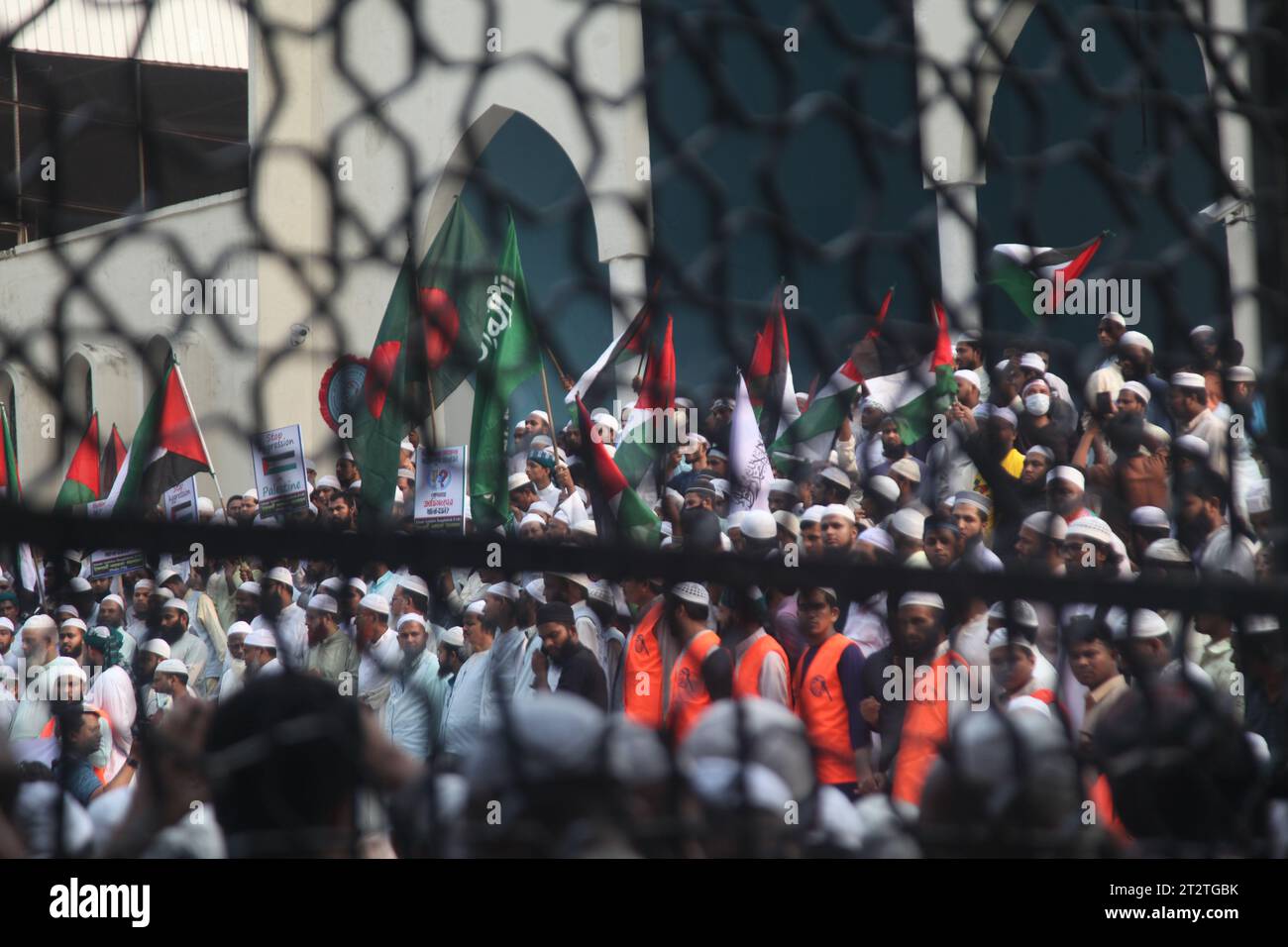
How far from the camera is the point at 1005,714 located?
4.26ft

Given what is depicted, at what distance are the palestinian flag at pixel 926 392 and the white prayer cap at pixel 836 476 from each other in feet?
0.82

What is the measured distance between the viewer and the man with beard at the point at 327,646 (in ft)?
4.74

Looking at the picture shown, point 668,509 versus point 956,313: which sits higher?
point 956,313

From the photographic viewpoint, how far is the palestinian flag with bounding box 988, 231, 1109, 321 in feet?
4.77

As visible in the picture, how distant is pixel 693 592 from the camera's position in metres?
1.29

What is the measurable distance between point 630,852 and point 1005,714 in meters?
Answer: 0.39

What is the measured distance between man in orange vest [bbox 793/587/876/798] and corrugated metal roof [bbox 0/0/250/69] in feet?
2.81

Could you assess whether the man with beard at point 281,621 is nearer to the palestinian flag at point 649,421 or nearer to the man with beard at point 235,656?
the palestinian flag at point 649,421

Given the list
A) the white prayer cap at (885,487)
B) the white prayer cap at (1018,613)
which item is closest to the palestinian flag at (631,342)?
the white prayer cap at (885,487)

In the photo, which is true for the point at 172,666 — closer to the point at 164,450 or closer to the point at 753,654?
the point at 164,450

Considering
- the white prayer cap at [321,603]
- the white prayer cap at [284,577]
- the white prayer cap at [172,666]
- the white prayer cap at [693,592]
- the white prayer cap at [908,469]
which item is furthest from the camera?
the white prayer cap at [172,666]

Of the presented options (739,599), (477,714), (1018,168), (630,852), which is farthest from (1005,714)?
(477,714)

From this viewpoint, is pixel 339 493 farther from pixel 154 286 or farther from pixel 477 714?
pixel 477 714

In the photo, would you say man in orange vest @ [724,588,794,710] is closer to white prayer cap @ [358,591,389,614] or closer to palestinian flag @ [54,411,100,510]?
white prayer cap @ [358,591,389,614]
